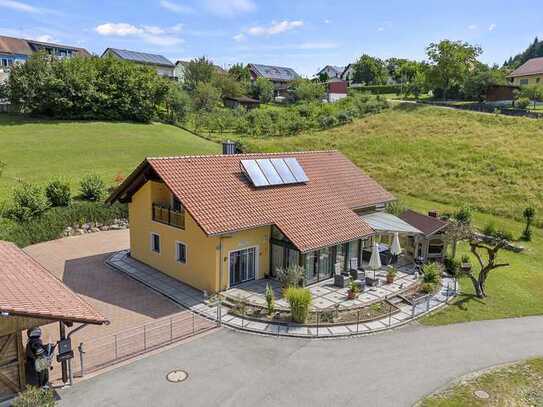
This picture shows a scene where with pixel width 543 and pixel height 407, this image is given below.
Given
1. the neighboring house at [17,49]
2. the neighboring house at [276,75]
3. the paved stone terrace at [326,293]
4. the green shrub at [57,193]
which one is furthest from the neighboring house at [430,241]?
the neighboring house at [276,75]

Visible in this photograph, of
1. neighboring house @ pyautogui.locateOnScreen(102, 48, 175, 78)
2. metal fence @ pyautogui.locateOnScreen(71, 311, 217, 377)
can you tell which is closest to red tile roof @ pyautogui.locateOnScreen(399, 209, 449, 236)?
metal fence @ pyautogui.locateOnScreen(71, 311, 217, 377)

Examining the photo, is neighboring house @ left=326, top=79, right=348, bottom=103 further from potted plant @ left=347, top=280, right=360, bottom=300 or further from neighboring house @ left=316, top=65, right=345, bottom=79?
potted plant @ left=347, top=280, right=360, bottom=300

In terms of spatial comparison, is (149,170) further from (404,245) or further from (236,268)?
(404,245)

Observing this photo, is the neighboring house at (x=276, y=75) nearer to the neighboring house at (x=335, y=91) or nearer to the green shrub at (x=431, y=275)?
the neighboring house at (x=335, y=91)

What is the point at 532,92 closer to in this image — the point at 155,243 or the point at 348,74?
the point at 348,74

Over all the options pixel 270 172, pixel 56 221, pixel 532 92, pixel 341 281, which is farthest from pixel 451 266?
pixel 532 92

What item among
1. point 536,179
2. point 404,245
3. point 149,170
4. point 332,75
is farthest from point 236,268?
point 332,75

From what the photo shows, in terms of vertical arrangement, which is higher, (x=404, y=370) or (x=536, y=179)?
(x=536, y=179)
